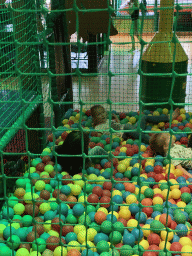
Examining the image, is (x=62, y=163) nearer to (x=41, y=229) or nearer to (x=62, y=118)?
(x=41, y=229)

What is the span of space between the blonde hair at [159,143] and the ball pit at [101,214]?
0.07 metres

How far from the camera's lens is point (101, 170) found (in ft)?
6.63

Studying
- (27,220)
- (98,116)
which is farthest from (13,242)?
(98,116)

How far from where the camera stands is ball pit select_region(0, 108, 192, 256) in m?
1.35

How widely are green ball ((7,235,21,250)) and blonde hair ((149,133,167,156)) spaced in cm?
107

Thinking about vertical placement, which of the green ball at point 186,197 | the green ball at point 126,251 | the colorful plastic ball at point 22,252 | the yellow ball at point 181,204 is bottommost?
the colorful plastic ball at point 22,252

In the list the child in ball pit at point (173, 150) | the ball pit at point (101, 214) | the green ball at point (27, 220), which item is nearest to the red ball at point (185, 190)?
the ball pit at point (101, 214)

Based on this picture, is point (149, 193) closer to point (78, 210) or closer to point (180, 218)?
point (180, 218)

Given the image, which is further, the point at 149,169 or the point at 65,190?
the point at 149,169

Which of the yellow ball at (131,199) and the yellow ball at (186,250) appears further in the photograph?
the yellow ball at (131,199)

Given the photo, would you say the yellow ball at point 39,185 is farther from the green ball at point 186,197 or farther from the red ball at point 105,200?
the green ball at point 186,197

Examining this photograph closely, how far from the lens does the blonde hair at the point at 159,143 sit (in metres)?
2.07

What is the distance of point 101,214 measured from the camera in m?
1.54

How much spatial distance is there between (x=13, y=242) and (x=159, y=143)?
111 cm
